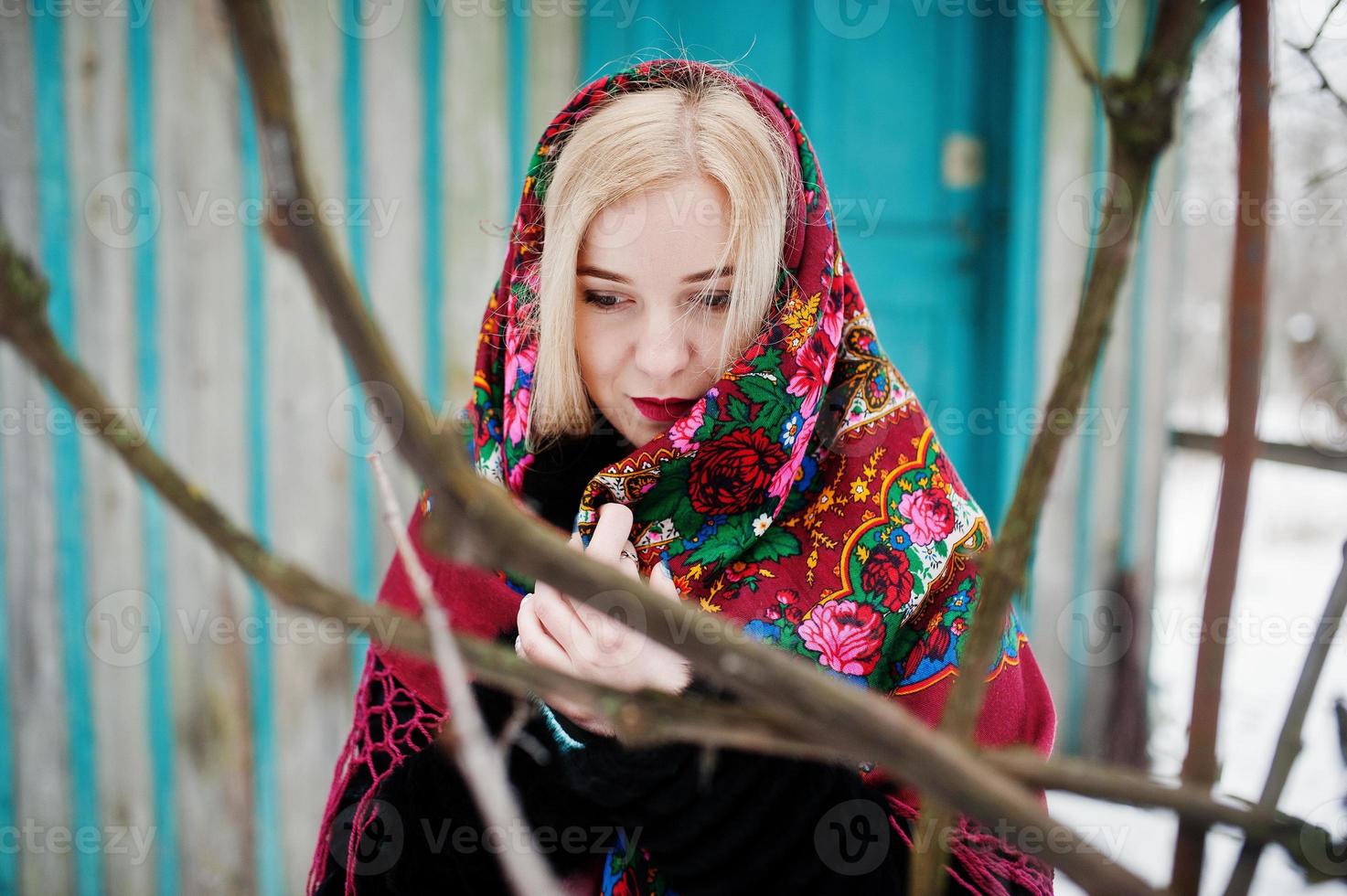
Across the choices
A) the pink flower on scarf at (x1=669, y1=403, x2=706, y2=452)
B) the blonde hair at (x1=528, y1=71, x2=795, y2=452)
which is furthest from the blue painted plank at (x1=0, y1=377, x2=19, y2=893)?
the pink flower on scarf at (x1=669, y1=403, x2=706, y2=452)

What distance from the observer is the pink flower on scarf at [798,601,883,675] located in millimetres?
1197

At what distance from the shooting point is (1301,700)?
377 millimetres

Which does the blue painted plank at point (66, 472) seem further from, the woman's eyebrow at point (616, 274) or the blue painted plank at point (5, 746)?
the woman's eyebrow at point (616, 274)

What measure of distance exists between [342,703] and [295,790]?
10.4 inches

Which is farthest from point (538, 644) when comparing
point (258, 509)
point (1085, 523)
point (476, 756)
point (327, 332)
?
point (1085, 523)

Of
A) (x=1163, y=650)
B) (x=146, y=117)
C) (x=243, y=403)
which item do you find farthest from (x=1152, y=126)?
(x=1163, y=650)

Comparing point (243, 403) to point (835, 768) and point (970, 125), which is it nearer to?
point (835, 768)

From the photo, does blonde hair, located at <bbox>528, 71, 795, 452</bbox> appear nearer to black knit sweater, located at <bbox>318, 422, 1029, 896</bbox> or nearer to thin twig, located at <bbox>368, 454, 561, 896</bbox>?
black knit sweater, located at <bbox>318, 422, 1029, 896</bbox>

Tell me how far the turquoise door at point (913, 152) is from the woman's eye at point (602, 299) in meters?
1.66

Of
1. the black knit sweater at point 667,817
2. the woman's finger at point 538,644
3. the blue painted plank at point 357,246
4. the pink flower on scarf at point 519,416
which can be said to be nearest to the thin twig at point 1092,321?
the black knit sweater at point 667,817

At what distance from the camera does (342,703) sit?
248 cm

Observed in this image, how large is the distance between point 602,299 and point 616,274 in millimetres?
70

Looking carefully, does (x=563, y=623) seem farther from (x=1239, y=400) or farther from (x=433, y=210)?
(x=433, y=210)

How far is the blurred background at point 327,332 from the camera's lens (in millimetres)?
2229
